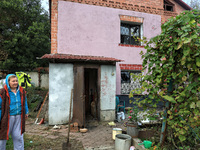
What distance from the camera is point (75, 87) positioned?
247 inches

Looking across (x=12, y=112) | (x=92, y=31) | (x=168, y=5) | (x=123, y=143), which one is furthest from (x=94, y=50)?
(x=168, y=5)

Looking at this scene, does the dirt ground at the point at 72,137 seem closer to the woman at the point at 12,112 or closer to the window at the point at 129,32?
the woman at the point at 12,112

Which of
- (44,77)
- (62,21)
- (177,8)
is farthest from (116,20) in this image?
(44,77)

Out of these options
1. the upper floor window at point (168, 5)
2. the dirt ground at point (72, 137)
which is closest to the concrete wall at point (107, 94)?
the dirt ground at point (72, 137)

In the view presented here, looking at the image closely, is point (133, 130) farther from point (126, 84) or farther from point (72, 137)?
point (126, 84)

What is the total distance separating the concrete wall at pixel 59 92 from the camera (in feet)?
20.1

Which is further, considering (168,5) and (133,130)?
(168,5)

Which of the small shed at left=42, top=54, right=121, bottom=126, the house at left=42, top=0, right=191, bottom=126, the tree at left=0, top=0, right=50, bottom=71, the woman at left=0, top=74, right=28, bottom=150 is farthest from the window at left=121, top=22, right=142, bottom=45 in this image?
the tree at left=0, top=0, right=50, bottom=71

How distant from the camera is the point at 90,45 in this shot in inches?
315

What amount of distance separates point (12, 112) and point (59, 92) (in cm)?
321

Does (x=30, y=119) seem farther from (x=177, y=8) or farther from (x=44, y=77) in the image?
(x=177, y=8)

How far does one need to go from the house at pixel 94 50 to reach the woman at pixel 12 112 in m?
2.87

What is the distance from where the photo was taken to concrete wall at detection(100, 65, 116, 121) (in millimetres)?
6969

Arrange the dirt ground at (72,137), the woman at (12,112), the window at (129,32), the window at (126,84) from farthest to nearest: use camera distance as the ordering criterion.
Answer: the window at (129,32)
the window at (126,84)
the dirt ground at (72,137)
the woman at (12,112)
